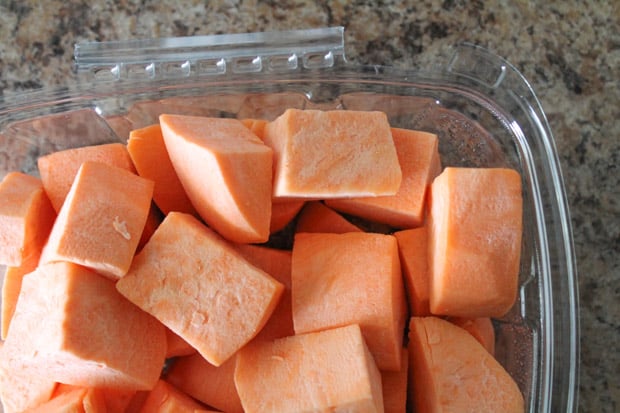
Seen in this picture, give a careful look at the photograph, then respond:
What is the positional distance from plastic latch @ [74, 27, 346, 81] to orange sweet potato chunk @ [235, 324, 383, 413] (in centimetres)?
48

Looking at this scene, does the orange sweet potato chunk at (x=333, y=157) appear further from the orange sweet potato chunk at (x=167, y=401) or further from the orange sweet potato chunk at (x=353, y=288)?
the orange sweet potato chunk at (x=167, y=401)

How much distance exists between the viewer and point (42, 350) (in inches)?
34.5

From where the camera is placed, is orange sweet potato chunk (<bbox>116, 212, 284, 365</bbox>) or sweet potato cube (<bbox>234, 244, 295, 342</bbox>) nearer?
orange sweet potato chunk (<bbox>116, 212, 284, 365</bbox>)

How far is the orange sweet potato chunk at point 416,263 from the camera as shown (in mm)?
1010

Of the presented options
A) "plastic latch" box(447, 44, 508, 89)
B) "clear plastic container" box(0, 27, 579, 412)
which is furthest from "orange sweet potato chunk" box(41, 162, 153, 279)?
"plastic latch" box(447, 44, 508, 89)

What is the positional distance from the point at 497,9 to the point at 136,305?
3.10ft

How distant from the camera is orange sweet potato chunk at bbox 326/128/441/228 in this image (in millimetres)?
1009

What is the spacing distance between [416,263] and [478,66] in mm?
372

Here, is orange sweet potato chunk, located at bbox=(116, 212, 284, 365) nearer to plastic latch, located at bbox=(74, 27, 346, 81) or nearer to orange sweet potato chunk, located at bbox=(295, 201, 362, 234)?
orange sweet potato chunk, located at bbox=(295, 201, 362, 234)

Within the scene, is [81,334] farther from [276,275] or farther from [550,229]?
[550,229]

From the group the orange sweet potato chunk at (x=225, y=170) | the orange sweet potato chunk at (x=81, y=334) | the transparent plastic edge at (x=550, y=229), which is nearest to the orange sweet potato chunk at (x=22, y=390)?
the orange sweet potato chunk at (x=81, y=334)

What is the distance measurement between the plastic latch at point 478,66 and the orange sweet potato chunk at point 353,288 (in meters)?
0.34

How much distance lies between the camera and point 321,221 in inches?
42.3

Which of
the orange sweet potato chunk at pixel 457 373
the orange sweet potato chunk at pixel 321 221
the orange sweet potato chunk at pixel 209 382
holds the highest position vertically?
the orange sweet potato chunk at pixel 321 221
